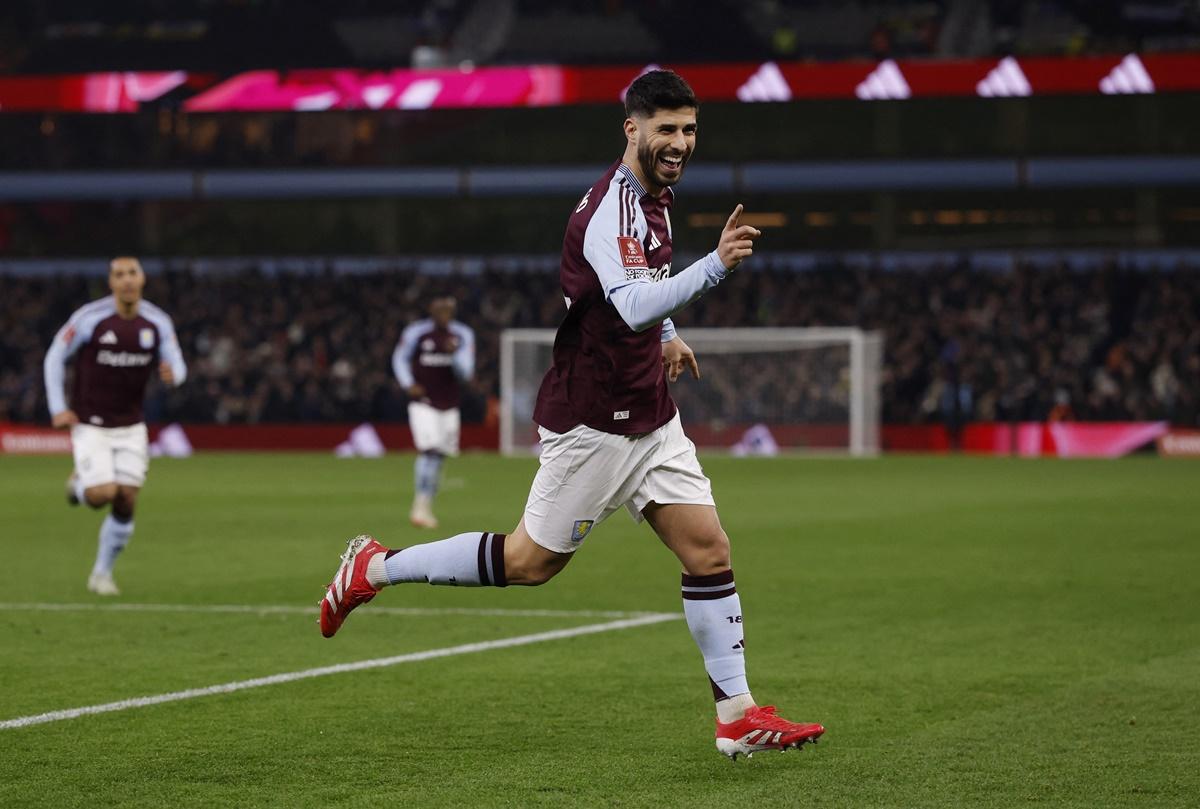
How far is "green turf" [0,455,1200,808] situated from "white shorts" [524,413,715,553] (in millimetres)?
839

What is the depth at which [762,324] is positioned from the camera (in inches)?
1588

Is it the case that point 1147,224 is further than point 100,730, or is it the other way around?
point 1147,224

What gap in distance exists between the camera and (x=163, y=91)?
38.9 m

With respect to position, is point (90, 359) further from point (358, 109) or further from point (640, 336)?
point (358, 109)

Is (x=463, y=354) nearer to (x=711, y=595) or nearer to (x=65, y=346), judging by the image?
(x=65, y=346)

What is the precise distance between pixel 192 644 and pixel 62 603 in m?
2.33

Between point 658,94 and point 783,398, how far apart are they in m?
29.1

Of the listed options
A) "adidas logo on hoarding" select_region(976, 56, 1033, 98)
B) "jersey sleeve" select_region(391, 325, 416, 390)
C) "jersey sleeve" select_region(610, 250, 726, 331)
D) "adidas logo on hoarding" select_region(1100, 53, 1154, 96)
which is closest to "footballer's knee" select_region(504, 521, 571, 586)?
"jersey sleeve" select_region(610, 250, 726, 331)

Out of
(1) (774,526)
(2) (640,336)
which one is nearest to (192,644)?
(2) (640,336)

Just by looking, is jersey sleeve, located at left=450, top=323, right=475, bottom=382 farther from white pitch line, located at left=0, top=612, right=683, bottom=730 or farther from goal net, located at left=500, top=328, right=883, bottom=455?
goal net, located at left=500, top=328, right=883, bottom=455

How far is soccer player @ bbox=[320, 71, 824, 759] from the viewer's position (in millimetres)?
6145

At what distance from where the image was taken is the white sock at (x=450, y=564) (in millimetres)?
6551

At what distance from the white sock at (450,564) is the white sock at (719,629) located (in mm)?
688

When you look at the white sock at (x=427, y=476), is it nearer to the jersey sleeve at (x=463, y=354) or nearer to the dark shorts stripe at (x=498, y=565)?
the jersey sleeve at (x=463, y=354)
